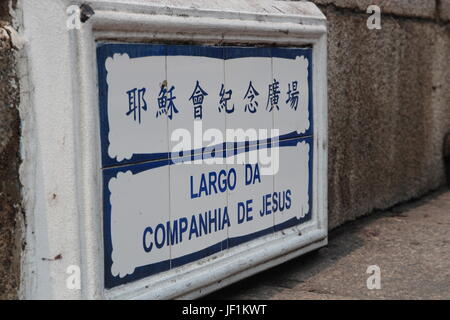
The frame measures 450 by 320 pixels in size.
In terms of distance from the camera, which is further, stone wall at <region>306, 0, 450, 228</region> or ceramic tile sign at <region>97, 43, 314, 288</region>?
stone wall at <region>306, 0, 450, 228</region>

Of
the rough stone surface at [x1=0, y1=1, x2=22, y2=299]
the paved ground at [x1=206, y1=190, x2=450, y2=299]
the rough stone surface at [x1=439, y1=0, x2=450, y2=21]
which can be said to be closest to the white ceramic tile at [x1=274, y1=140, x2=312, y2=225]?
the paved ground at [x1=206, y1=190, x2=450, y2=299]

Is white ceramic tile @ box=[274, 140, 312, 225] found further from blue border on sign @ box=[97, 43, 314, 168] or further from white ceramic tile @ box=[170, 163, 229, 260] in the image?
white ceramic tile @ box=[170, 163, 229, 260]

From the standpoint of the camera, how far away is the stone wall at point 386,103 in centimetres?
388

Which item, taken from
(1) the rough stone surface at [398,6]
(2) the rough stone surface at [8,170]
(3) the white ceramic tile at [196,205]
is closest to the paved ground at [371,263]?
(3) the white ceramic tile at [196,205]

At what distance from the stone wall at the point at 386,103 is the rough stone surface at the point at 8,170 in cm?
189

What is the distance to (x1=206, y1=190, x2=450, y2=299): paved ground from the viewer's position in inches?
117

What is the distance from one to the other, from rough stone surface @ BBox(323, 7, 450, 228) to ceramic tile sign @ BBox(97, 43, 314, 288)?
707mm

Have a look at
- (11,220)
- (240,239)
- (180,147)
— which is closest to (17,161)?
(11,220)

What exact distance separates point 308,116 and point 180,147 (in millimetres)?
854

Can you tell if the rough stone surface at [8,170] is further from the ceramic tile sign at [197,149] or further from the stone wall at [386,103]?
the stone wall at [386,103]

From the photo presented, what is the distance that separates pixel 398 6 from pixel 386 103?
0.57 m

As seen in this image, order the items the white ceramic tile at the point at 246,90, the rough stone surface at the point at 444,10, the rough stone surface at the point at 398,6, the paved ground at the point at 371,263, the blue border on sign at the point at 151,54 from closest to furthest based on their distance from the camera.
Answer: the blue border on sign at the point at 151,54 → the white ceramic tile at the point at 246,90 → the paved ground at the point at 371,263 → the rough stone surface at the point at 398,6 → the rough stone surface at the point at 444,10
